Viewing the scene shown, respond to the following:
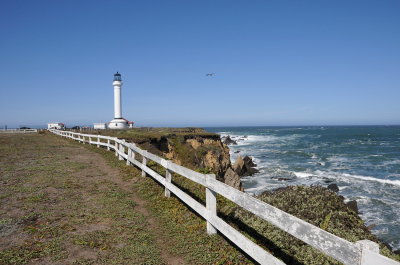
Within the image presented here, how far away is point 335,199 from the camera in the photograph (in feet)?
26.7

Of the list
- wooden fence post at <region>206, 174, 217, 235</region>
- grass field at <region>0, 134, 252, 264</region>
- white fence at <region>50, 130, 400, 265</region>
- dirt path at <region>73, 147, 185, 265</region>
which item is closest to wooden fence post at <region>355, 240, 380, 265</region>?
white fence at <region>50, 130, 400, 265</region>

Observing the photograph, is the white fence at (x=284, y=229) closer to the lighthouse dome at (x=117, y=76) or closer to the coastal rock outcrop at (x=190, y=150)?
the coastal rock outcrop at (x=190, y=150)

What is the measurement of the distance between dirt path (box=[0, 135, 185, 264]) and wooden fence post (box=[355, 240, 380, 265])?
291 cm

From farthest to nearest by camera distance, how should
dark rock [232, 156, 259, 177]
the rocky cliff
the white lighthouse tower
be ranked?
the white lighthouse tower
dark rock [232, 156, 259, 177]
the rocky cliff

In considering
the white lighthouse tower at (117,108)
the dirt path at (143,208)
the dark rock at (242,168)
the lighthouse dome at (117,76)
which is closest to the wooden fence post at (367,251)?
the dirt path at (143,208)

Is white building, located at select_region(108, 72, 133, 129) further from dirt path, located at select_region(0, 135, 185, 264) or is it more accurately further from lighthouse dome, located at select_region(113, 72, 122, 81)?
dirt path, located at select_region(0, 135, 185, 264)

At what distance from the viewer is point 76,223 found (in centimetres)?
614

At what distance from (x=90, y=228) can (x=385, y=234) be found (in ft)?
44.0

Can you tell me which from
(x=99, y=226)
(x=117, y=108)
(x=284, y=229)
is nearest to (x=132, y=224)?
(x=99, y=226)

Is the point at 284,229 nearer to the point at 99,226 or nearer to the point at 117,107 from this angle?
the point at 99,226

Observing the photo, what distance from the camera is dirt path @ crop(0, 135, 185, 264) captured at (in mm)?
4723

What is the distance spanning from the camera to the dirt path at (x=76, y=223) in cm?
472

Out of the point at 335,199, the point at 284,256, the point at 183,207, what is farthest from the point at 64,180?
A: the point at 335,199

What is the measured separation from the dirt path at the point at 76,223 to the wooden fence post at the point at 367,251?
2908 mm
